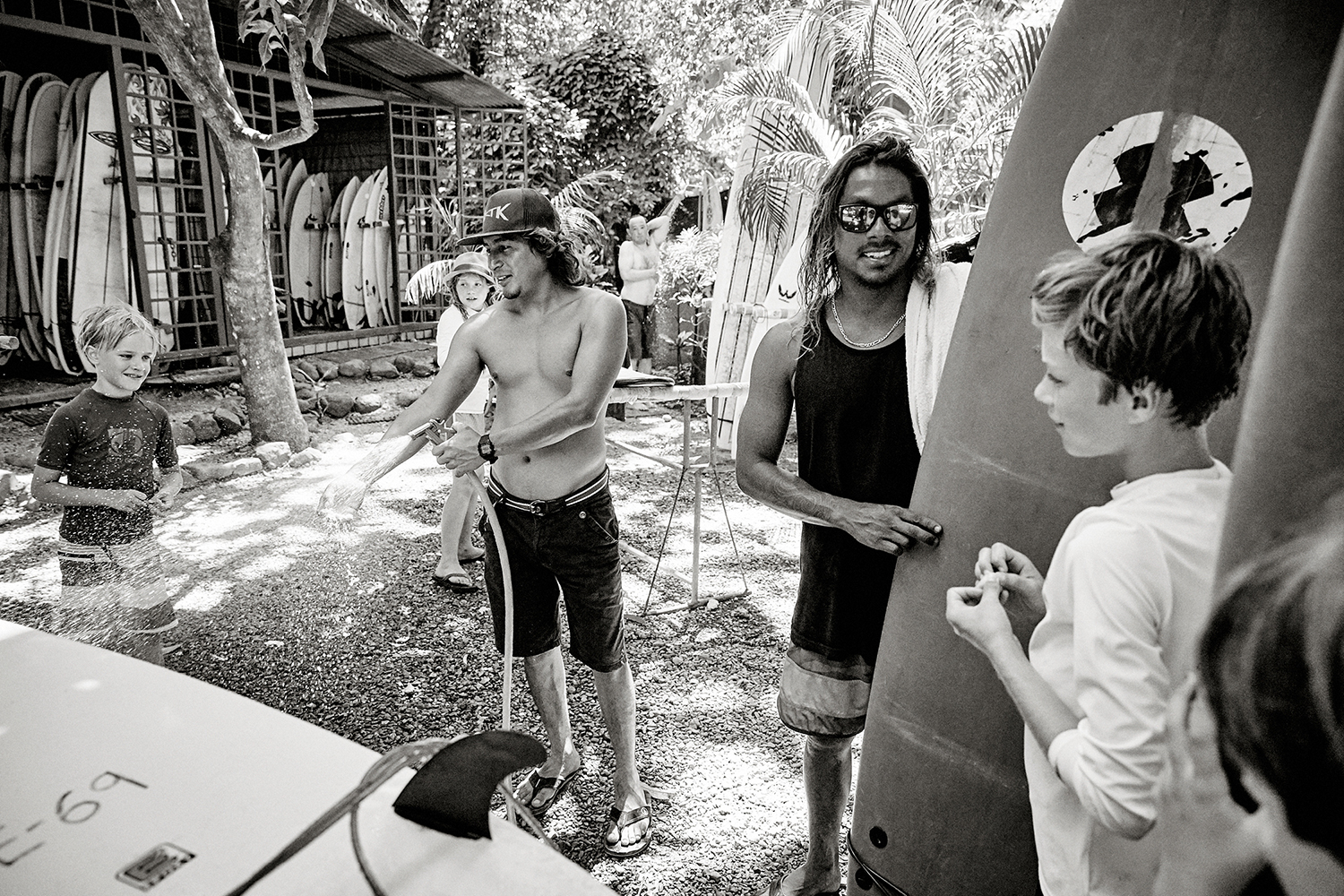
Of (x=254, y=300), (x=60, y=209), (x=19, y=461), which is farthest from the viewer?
(x=60, y=209)

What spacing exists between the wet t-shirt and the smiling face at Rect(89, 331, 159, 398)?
6 centimetres

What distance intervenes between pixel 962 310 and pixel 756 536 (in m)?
4.22

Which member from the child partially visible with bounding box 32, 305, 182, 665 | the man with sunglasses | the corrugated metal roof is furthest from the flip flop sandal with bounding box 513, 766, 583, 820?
the corrugated metal roof

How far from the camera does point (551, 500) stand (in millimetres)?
2742

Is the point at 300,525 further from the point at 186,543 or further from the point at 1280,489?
the point at 1280,489

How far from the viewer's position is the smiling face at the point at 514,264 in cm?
279

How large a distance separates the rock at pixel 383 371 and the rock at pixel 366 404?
136 centimetres

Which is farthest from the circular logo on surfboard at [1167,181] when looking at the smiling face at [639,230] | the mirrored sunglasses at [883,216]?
the smiling face at [639,230]

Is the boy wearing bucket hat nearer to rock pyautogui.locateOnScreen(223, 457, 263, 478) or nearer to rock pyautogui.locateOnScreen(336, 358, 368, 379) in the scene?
rock pyautogui.locateOnScreen(223, 457, 263, 478)

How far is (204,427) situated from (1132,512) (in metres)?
7.89

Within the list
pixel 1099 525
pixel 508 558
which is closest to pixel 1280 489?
pixel 1099 525

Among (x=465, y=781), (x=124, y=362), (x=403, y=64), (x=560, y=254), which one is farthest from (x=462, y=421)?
(x=403, y=64)

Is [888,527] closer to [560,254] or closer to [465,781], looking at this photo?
[465,781]

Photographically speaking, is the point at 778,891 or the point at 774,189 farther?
the point at 774,189
